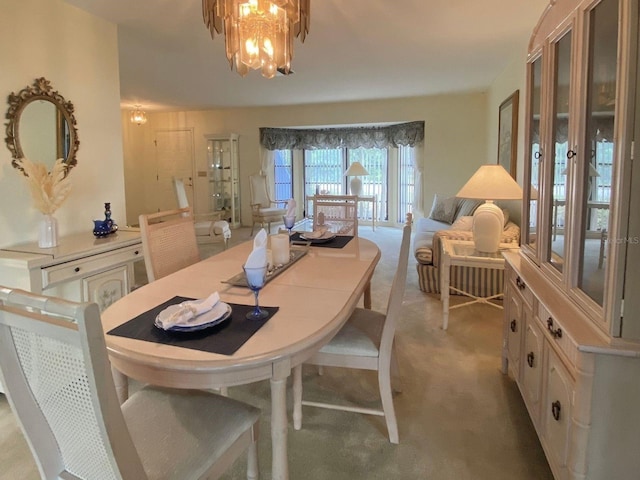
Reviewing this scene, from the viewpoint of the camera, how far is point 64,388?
899 mm

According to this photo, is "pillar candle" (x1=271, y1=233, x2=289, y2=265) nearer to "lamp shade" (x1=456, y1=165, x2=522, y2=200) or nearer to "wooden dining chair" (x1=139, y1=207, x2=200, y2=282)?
"wooden dining chair" (x1=139, y1=207, x2=200, y2=282)

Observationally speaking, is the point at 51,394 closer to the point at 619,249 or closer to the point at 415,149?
the point at 619,249

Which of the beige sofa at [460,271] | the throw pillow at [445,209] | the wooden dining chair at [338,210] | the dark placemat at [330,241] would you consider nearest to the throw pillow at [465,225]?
the beige sofa at [460,271]

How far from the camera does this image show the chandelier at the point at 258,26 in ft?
6.47

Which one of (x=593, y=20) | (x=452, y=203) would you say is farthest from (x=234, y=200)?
(x=593, y=20)

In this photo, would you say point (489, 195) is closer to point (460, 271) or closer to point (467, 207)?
point (460, 271)

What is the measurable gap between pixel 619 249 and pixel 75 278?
252 cm

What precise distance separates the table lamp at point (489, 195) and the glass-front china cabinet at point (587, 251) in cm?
109

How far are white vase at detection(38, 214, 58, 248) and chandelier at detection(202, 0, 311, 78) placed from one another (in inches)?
55.1

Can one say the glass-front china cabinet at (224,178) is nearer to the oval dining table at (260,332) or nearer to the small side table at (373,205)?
the small side table at (373,205)

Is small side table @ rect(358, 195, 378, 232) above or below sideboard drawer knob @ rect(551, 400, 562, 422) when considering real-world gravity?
above

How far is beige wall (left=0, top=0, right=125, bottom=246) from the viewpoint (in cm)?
243

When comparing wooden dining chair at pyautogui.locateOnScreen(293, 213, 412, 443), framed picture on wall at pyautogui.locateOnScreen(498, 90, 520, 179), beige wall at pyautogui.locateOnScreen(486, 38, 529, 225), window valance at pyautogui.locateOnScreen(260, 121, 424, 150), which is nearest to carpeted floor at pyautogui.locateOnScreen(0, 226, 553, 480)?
wooden dining chair at pyautogui.locateOnScreen(293, 213, 412, 443)

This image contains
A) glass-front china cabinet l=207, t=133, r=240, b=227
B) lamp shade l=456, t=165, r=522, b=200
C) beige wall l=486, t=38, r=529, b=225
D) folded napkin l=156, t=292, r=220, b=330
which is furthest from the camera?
glass-front china cabinet l=207, t=133, r=240, b=227
